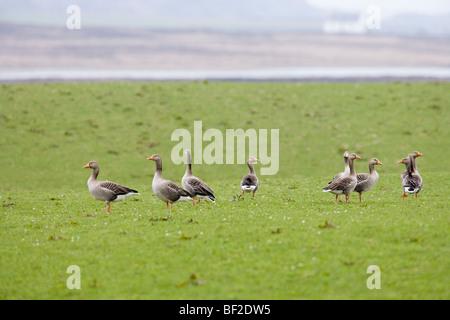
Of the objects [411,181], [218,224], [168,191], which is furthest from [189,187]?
[411,181]

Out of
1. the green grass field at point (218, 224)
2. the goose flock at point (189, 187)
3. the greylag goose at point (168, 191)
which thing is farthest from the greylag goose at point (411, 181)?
the greylag goose at point (168, 191)

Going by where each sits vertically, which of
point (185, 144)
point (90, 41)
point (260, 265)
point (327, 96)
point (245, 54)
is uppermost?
point (90, 41)

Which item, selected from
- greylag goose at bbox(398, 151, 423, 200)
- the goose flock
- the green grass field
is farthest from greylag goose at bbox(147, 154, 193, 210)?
greylag goose at bbox(398, 151, 423, 200)

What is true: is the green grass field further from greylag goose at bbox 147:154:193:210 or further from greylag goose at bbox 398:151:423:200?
greylag goose at bbox 147:154:193:210

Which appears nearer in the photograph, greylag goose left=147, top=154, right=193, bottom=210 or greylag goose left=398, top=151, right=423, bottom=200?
greylag goose left=147, top=154, right=193, bottom=210

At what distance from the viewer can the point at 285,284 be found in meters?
15.9

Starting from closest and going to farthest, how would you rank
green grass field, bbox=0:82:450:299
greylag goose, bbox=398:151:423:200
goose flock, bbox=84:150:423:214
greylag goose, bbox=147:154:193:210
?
1. green grass field, bbox=0:82:450:299
2. greylag goose, bbox=147:154:193:210
3. goose flock, bbox=84:150:423:214
4. greylag goose, bbox=398:151:423:200

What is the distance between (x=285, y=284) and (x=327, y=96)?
53041mm

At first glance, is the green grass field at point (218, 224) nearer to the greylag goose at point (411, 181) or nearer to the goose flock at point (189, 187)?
the greylag goose at point (411, 181)

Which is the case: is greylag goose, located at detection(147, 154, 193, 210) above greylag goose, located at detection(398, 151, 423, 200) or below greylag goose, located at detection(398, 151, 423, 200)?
below

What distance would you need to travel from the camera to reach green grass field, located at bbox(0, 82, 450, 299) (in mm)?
16062

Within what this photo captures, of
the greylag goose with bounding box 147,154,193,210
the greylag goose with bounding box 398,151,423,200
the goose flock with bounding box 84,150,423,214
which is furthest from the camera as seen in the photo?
the greylag goose with bounding box 398,151,423,200
